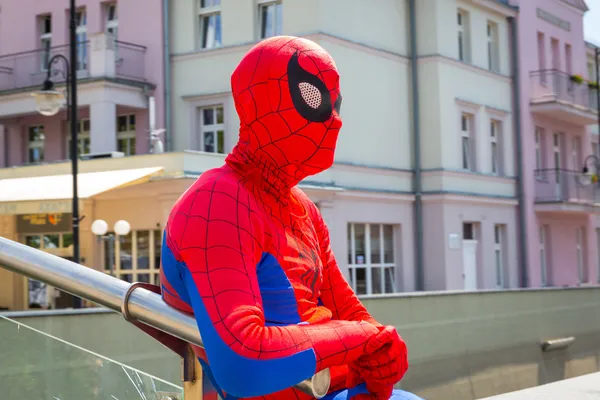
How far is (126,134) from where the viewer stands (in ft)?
82.2

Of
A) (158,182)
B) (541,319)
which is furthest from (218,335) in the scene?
(158,182)

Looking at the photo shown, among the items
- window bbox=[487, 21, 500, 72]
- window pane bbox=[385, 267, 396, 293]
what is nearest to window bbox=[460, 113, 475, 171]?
window bbox=[487, 21, 500, 72]

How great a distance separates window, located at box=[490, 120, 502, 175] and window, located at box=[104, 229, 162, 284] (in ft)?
38.1

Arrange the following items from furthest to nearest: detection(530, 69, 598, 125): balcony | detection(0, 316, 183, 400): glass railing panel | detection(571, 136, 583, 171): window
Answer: detection(571, 136, 583, 171): window → detection(530, 69, 598, 125): balcony → detection(0, 316, 183, 400): glass railing panel

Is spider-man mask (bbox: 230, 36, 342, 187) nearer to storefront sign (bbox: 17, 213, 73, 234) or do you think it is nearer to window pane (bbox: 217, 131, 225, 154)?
storefront sign (bbox: 17, 213, 73, 234)

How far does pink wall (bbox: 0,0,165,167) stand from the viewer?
80.4 feet

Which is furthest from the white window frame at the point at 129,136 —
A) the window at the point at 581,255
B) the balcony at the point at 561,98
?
the window at the point at 581,255

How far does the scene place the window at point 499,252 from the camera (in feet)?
93.4

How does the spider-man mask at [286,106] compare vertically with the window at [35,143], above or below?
below

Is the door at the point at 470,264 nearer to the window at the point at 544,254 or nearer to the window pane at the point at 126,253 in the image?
the window at the point at 544,254

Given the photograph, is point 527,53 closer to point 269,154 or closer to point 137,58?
point 137,58

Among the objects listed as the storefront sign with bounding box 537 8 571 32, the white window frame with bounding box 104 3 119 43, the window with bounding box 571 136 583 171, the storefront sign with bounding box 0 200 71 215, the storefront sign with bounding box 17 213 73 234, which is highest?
the storefront sign with bounding box 537 8 571 32

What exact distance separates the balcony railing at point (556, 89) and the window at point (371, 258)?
8.23 m

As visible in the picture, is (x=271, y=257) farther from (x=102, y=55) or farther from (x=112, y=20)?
(x=112, y=20)
